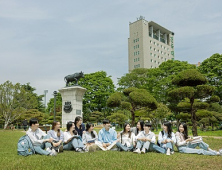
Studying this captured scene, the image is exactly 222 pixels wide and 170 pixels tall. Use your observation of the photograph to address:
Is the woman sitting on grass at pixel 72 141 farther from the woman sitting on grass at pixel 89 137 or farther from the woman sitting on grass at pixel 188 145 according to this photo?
the woman sitting on grass at pixel 188 145

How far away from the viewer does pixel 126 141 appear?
307 inches

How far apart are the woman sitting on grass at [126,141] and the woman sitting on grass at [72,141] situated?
3.83 ft

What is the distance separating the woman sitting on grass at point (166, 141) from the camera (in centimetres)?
713

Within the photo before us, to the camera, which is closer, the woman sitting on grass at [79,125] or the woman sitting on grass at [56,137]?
the woman sitting on grass at [56,137]

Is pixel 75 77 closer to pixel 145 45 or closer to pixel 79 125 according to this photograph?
pixel 79 125

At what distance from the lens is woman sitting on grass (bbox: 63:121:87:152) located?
7.24 m

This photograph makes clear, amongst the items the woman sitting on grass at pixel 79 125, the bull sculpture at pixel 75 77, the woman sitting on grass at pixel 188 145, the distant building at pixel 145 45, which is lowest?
the woman sitting on grass at pixel 188 145

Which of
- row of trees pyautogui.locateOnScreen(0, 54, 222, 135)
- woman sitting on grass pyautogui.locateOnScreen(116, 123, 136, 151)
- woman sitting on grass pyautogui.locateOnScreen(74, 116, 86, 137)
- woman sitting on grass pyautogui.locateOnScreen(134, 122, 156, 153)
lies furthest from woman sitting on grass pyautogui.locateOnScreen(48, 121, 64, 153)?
row of trees pyautogui.locateOnScreen(0, 54, 222, 135)

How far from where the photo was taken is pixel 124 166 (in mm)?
4875

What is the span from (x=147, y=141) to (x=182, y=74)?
36.7 ft

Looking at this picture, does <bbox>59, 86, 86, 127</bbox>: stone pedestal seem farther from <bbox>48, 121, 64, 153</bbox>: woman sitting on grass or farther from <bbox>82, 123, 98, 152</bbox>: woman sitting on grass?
<bbox>48, 121, 64, 153</bbox>: woman sitting on grass

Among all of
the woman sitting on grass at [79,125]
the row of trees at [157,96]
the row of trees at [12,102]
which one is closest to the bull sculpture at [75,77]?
the row of trees at [157,96]

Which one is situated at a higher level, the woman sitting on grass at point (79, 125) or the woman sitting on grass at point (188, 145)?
the woman sitting on grass at point (79, 125)

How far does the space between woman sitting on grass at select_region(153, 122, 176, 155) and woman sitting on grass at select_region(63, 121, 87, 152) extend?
2315 millimetres
